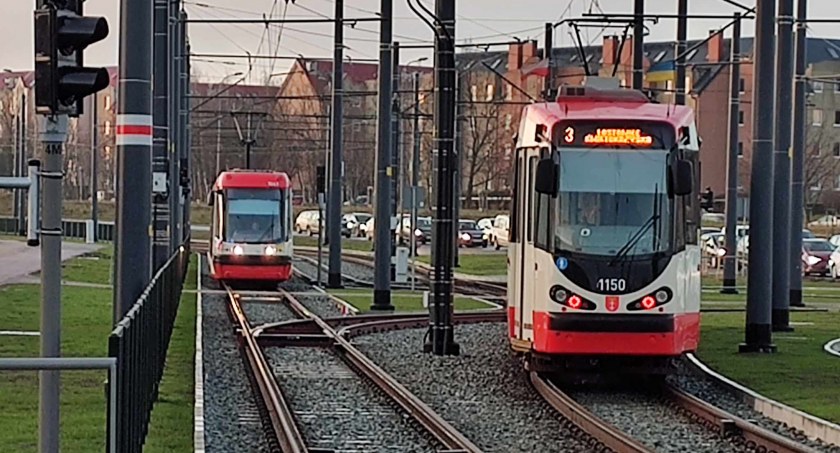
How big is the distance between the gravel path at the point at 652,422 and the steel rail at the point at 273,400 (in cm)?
326

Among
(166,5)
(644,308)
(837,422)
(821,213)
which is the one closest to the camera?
(837,422)

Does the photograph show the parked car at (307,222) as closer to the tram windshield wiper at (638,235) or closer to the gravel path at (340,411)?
the gravel path at (340,411)

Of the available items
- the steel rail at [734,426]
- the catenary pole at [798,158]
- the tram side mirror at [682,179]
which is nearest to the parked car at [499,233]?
the catenary pole at [798,158]

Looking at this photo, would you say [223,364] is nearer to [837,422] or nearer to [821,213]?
[837,422]

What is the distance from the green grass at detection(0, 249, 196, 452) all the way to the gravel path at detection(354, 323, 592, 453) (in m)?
2.79

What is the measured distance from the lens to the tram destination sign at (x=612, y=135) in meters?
18.8

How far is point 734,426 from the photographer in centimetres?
1536

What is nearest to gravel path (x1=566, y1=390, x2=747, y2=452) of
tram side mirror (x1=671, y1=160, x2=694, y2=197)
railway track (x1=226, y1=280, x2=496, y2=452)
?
railway track (x1=226, y1=280, x2=496, y2=452)

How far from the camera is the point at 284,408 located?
1650cm

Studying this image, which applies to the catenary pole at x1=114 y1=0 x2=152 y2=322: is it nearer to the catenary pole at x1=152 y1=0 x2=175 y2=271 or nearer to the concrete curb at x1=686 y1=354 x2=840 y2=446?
the concrete curb at x1=686 y1=354 x2=840 y2=446

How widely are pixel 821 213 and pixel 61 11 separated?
9555 cm

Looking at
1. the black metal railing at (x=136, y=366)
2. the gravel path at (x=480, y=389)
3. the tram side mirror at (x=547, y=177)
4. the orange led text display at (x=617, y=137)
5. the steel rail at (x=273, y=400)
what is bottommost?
the gravel path at (x=480, y=389)

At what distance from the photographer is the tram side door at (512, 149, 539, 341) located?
19.0m

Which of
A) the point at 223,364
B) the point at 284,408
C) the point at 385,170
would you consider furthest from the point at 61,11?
the point at 385,170
